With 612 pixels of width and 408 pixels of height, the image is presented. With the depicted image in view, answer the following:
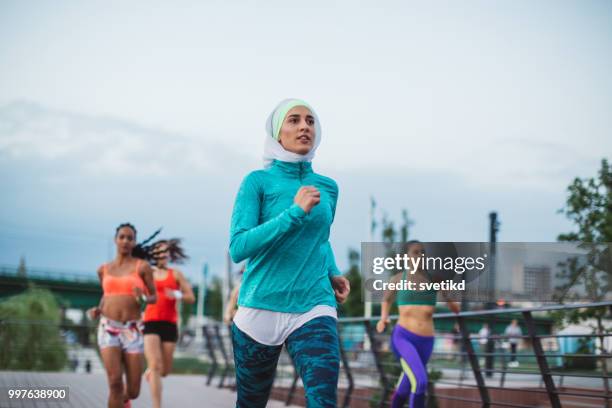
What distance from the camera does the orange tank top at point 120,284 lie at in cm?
840

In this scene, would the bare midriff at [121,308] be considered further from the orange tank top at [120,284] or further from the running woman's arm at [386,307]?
the running woman's arm at [386,307]

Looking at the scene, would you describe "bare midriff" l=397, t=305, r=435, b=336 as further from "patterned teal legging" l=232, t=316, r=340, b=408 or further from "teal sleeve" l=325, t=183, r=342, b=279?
"patterned teal legging" l=232, t=316, r=340, b=408

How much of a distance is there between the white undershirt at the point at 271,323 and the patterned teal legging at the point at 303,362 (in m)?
0.02

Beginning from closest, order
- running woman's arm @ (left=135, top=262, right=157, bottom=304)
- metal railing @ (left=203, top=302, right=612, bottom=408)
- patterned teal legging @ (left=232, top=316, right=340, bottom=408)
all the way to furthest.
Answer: patterned teal legging @ (left=232, top=316, right=340, bottom=408) < metal railing @ (left=203, top=302, right=612, bottom=408) < running woman's arm @ (left=135, top=262, right=157, bottom=304)

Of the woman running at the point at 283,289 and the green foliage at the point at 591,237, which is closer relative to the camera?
the woman running at the point at 283,289

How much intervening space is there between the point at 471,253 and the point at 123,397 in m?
3.77

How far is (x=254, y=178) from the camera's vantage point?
4.23m

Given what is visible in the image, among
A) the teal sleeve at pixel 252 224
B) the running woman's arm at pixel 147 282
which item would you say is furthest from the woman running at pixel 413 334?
the teal sleeve at pixel 252 224

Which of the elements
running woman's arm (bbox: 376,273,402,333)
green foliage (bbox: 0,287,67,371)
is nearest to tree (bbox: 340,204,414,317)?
green foliage (bbox: 0,287,67,371)

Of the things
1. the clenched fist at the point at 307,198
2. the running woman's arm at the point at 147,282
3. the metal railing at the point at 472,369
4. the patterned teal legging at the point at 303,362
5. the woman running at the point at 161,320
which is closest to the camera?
the clenched fist at the point at 307,198

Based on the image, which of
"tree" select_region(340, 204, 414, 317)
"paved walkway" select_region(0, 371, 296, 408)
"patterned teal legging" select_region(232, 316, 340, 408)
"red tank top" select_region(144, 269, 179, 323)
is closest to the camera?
"patterned teal legging" select_region(232, 316, 340, 408)

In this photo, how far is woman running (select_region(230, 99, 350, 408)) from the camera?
405 cm

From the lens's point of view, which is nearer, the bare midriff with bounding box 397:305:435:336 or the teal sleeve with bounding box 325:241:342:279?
the teal sleeve with bounding box 325:241:342:279

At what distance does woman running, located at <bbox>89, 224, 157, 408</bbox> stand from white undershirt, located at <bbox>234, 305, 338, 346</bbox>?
412 cm
